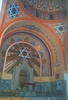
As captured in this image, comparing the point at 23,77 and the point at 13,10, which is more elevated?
the point at 13,10

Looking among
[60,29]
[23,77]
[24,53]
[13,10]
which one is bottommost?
[23,77]

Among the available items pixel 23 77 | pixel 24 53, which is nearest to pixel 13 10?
pixel 24 53

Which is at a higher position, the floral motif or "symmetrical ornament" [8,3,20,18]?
"symmetrical ornament" [8,3,20,18]

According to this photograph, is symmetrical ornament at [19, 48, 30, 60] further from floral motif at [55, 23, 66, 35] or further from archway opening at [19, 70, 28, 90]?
floral motif at [55, 23, 66, 35]

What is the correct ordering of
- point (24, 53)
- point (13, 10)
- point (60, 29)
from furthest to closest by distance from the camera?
1. point (24, 53)
2. point (60, 29)
3. point (13, 10)

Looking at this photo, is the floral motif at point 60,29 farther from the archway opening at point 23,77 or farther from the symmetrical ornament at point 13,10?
the archway opening at point 23,77

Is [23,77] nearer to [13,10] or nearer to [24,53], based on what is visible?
[24,53]

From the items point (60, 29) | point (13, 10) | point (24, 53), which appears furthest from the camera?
point (24, 53)

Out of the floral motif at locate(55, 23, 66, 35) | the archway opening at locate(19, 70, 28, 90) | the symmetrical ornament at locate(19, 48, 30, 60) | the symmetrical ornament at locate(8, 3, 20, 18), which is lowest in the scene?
the archway opening at locate(19, 70, 28, 90)

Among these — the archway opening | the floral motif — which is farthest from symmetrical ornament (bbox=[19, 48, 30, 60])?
the floral motif

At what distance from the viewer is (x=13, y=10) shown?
39.1 ft

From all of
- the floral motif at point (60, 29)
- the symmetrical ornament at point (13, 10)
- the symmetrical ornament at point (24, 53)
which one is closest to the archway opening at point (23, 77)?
the symmetrical ornament at point (24, 53)

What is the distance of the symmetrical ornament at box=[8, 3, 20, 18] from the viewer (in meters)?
11.9

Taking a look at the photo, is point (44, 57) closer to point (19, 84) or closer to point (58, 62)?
point (58, 62)
